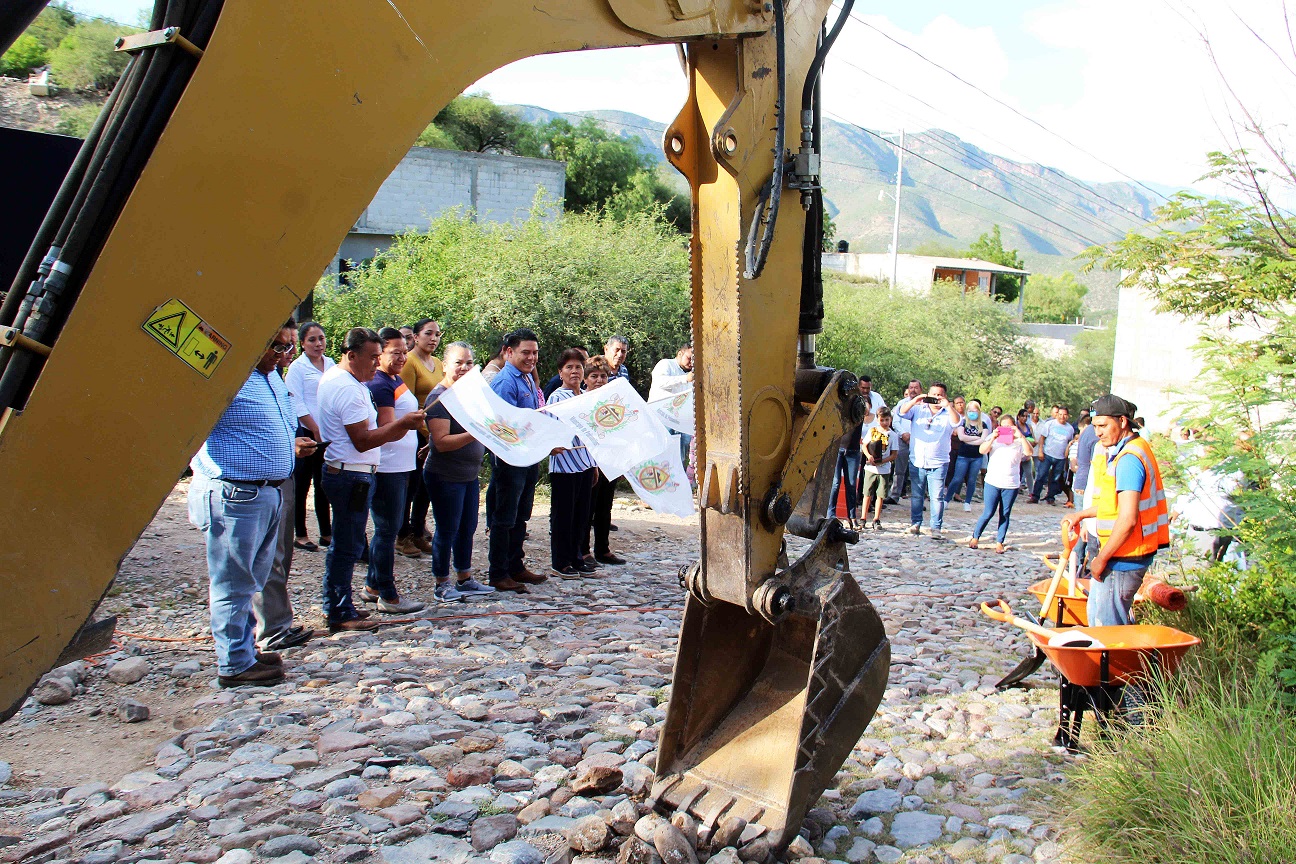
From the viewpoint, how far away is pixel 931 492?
1340 centimetres

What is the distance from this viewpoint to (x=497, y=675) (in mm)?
6020

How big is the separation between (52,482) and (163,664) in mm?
4661

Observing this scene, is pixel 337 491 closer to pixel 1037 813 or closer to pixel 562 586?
pixel 562 586

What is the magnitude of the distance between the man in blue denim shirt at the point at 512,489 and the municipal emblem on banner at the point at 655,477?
108cm

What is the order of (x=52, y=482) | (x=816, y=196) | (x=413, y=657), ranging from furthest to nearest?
(x=413, y=657) < (x=816, y=196) < (x=52, y=482)

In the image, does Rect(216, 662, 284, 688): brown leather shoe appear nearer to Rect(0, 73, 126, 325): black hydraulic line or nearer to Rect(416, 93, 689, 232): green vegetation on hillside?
Rect(0, 73, 126, 325): black hydraulic line

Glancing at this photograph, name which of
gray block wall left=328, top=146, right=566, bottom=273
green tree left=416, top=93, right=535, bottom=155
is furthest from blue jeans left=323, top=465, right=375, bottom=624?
green tree left=416, top=93, right=535, bottom=155

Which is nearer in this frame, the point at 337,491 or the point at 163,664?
→ the point at 163,664

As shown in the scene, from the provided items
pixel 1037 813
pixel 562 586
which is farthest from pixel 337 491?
pixel 1037 813

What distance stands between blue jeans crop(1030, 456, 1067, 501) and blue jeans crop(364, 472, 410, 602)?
15646 mm

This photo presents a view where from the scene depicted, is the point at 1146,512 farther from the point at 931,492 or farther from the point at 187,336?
the point at 931,492

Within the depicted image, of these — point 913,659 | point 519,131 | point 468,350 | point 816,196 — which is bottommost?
point 913,659

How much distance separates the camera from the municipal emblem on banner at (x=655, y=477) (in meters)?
9.23

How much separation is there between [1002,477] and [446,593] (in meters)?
7.90
